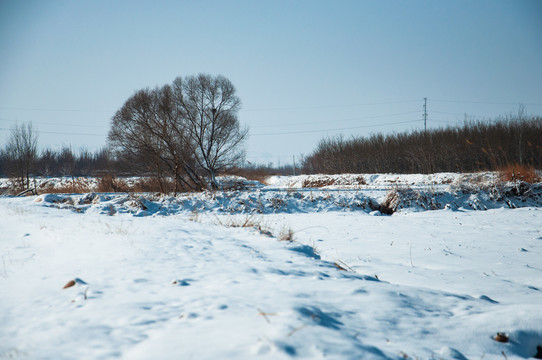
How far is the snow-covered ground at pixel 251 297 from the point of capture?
1422 millimetres

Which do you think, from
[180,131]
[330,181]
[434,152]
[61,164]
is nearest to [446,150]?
[434,152]

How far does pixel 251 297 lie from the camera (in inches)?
77.2

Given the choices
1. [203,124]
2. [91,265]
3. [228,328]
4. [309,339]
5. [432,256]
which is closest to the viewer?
[309,339]

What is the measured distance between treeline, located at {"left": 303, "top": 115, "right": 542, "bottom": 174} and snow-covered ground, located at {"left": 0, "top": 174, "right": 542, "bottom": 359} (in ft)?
48.1

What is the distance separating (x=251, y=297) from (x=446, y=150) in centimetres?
2245

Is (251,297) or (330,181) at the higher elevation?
(330,181)

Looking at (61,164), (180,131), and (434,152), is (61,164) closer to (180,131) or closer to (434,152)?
(180,131)

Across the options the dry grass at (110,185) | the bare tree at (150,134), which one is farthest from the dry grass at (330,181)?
Result: the dry grass at (110,185)

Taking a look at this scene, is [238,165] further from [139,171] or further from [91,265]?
[91,265]

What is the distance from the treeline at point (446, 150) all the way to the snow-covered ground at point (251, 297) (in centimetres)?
1466

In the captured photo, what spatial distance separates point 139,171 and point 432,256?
15455 mm

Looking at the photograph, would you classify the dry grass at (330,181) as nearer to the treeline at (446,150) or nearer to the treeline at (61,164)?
the treeline at (446,150)

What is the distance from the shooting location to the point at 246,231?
466 centimetres

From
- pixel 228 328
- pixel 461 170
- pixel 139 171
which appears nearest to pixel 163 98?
pixel 139 171
